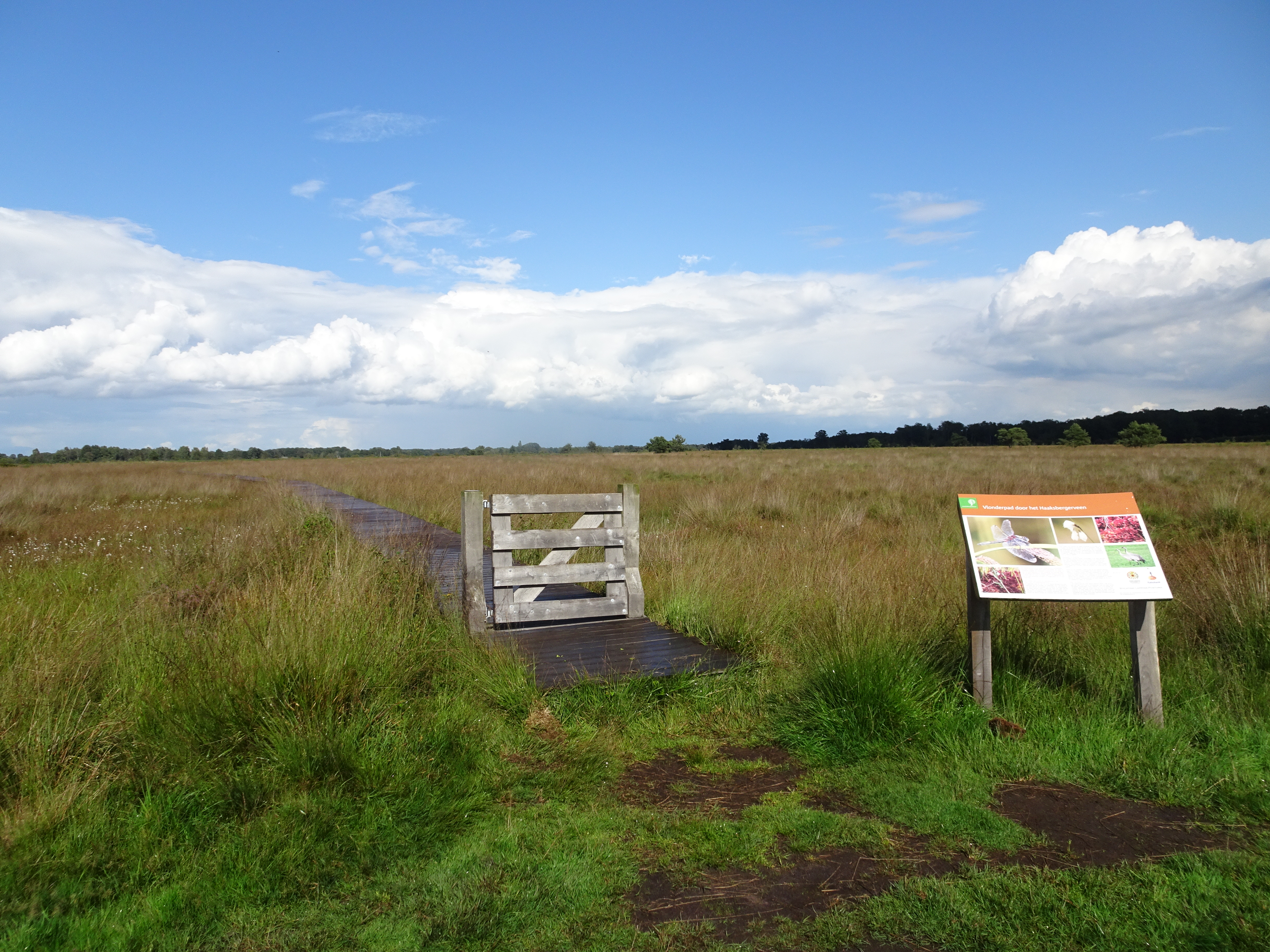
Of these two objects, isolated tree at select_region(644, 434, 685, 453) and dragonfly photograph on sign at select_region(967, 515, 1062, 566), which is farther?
isolated tree at select_region(644, 434, 685, 453)

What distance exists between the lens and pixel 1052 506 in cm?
488

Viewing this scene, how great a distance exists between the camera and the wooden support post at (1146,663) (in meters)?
4.58

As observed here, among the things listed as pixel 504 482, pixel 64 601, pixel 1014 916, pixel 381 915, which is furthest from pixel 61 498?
pixel 1014 916

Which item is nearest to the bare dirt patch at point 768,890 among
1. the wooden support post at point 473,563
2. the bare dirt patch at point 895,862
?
the bare dirt patch at point 895,862

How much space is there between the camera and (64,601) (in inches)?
234

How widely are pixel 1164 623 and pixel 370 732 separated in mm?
6052

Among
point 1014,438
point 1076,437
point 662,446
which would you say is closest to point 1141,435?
point 1076,437

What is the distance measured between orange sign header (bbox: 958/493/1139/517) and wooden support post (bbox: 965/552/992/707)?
13.6 inches

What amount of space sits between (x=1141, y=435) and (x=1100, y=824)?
66006mm

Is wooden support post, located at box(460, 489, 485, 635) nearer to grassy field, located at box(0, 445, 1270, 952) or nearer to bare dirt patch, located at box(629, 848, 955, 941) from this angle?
grassy field, located at box(0, 445, 1270, 952)

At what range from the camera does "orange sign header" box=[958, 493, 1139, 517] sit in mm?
4844

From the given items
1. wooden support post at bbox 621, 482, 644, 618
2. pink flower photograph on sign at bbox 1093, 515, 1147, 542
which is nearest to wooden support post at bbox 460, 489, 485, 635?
wooden support post at bbox 621, 482, 644, 618

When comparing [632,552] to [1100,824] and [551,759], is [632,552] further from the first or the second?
[1100,824]

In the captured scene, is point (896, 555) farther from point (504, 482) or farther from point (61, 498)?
point (61, 498)
